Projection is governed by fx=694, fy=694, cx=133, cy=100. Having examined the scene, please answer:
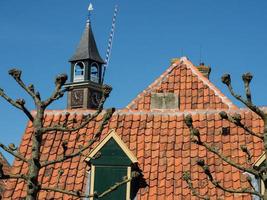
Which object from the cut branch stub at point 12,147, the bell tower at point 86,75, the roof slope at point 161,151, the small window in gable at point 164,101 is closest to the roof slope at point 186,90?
the small window in gable at point 164,101

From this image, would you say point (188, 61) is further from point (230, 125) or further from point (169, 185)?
point (169, 185)

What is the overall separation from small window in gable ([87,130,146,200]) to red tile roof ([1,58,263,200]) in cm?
44

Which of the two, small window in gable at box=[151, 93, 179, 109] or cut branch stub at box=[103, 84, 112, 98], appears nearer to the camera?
cut branch stub at box=[103, 84, 112, 98]

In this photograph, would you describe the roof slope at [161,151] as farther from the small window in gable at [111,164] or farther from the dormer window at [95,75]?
the dormer window at [95,75]

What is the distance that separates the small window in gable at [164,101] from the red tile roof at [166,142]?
208 mm

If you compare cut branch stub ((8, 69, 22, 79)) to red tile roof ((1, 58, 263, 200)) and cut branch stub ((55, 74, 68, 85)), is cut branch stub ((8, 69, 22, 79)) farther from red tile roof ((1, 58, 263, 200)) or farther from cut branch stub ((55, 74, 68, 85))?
red tile roof ((1, 58, 263, 200))

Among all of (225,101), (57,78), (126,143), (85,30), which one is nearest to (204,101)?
(225,101)

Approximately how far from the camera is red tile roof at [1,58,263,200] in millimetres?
16859

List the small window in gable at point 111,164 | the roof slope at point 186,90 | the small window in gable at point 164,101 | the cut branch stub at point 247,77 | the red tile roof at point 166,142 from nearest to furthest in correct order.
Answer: the cut branch stub at point 247,77 < the small window in gable at point 111,164 < the red tile roof at point 166,142 < the small window in gable at point 164,101 < the roof slope at point 186,90

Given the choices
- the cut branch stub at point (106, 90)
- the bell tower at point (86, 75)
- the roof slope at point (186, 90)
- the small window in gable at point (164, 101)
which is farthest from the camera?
the bell tower at point (86, 75)

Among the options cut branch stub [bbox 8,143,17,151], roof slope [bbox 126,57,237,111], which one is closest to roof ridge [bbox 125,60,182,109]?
roof slope [bbox 126,57,237,111]

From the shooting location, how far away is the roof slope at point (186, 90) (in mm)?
19469

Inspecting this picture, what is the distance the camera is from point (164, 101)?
1944cm

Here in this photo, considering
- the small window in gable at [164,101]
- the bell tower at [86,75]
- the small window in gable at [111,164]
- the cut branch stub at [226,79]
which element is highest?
the bell tower at [86,75]
